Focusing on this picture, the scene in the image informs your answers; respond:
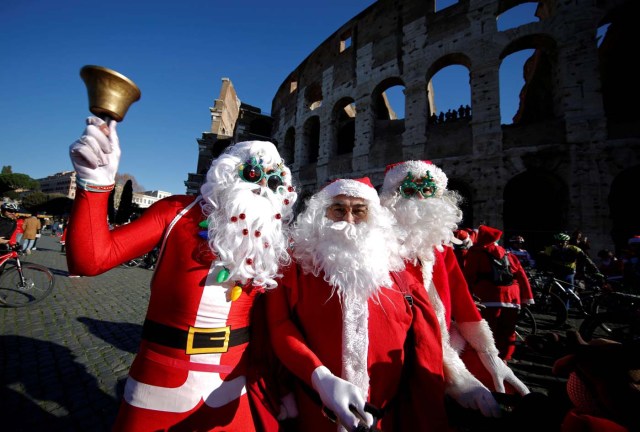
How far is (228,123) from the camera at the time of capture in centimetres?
2738

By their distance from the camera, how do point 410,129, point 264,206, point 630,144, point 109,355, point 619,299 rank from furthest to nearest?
point 410,129 → point 630,144 → point 619,299 → point 109,355 → point 264,206

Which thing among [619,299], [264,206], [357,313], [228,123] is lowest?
[619,299]

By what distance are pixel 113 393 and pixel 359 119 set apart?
13090 millimetres

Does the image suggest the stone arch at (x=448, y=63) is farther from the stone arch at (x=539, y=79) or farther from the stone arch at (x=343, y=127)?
the stone arch at (x=343, y=127)

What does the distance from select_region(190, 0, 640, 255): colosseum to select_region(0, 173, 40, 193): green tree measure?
53614 millimetres

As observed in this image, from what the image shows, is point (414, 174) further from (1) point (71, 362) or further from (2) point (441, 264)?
(1) point (71, 362)

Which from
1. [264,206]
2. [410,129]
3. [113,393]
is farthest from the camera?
[410,129]

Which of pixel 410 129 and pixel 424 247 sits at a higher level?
pixel 410 129

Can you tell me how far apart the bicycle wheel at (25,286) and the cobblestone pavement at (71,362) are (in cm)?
25

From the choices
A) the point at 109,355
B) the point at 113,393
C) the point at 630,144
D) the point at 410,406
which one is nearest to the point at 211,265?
the point at 410,406

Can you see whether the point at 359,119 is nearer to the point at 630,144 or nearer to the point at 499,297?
the point at 630,144

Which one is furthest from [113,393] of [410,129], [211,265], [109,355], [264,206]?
[410,129]

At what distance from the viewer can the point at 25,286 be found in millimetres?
5418

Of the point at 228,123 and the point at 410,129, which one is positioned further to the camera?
the point at 228,123
